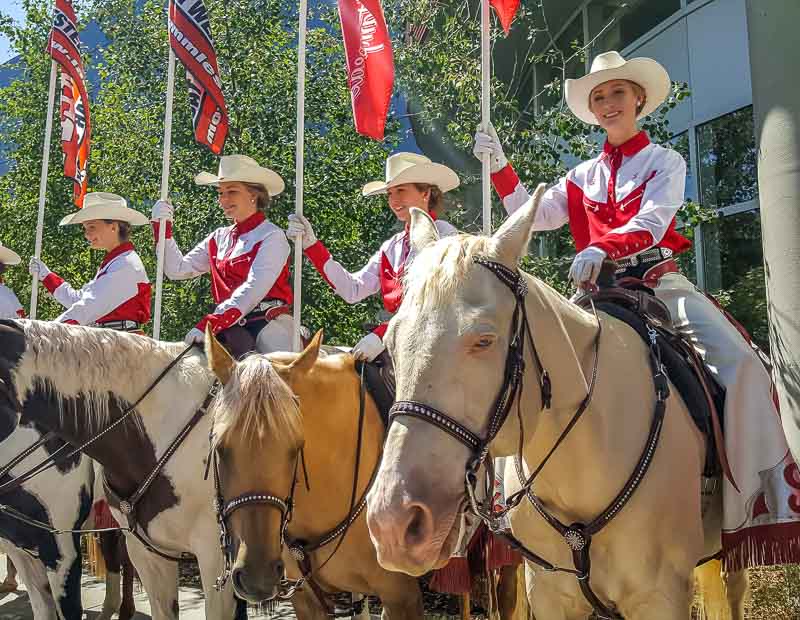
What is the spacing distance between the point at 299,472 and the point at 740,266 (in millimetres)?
8659

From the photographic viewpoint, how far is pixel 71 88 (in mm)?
9164

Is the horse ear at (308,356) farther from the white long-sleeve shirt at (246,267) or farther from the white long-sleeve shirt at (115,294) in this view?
the white long-sleeve shirt at (115,294)

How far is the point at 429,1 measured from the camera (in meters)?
9.16

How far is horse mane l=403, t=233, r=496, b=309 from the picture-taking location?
2.59 metres

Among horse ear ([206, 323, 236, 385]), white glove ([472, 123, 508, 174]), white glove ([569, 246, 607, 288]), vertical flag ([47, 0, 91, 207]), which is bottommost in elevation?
horse ear ([206, 323, 236, 385])

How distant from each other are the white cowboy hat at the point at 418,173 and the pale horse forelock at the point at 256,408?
1906 mm

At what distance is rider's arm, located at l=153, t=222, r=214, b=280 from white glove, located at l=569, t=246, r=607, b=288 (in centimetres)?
386

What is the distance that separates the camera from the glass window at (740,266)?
394 inches

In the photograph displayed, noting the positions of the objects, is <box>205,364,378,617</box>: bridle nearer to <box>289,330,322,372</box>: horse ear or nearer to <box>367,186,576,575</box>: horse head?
<box>289,330,322,372</box>: horse ear

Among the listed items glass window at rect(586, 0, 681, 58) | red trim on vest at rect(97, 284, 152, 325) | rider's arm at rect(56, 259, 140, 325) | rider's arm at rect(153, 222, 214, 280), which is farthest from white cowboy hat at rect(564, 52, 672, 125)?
glass window at rect(586, 0, 681, 58)

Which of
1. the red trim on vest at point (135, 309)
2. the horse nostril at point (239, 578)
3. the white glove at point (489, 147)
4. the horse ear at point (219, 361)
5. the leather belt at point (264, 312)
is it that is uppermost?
the white glove at point (489, 147)

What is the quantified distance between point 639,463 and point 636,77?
2.19 metres

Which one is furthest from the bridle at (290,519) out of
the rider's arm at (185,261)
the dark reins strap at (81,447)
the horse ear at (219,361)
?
the rider's arm at (185,261)

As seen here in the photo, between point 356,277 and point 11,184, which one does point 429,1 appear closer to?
point 356,277
